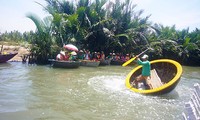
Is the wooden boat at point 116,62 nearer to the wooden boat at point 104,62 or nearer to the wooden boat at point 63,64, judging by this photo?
the wooden boat at point 104,62

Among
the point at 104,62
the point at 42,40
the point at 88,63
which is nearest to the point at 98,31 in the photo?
the point at 104,62

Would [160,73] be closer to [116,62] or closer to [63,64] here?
[63,64]

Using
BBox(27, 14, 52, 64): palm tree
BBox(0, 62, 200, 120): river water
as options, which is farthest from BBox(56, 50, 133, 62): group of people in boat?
BBox(0, 62, 200, 120): river water

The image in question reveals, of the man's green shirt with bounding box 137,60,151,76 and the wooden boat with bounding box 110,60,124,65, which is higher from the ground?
the wooden boat with bounding box 110,60,124,65

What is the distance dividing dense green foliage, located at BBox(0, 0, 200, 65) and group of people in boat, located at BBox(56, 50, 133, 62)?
76 centimetres

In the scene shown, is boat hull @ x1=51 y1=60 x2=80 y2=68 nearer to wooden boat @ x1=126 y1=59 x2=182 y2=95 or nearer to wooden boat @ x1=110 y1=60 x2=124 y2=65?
wooden boat @ x1=126 y1=59 x2=182 y2=95

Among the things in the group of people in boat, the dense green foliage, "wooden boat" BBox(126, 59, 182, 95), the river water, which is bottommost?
the river water

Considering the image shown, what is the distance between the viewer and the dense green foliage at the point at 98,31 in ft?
54.7

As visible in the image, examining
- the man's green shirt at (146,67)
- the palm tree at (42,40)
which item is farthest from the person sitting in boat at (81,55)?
the man's green shirt at (146,67)

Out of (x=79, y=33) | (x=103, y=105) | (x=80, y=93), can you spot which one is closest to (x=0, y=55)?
(x=79, y=33)

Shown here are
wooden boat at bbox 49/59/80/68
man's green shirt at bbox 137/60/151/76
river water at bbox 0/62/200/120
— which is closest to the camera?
river water at bbox 0/62/200/120

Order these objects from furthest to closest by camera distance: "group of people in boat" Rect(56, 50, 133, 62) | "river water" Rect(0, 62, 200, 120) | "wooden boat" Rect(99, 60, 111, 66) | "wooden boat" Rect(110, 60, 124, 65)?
1. "wooden boat" Rect(110, 60, 124, 65)
2. "wooden boat" Rect(99, 60, 111, 66)
3. "group of people in boat" Rect(56, 50, 133, 62)
4. "river water" Rect(0, 62, 200, 120)

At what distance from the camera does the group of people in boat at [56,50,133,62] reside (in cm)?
1528

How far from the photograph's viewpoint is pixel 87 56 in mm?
18188
